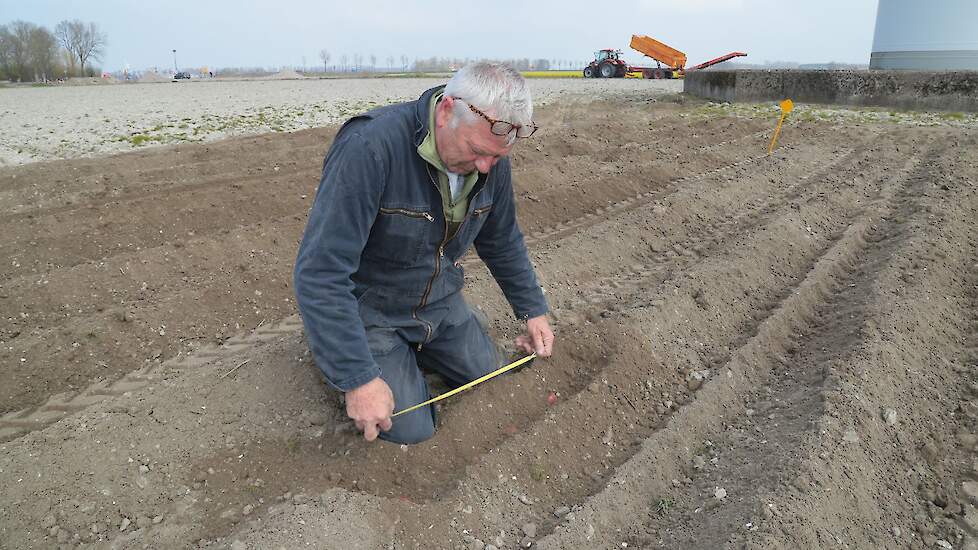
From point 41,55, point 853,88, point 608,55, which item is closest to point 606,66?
point 608,55

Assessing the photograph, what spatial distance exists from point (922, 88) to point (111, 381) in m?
15.3

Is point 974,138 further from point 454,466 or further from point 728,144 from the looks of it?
point 454,466

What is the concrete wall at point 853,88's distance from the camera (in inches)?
504

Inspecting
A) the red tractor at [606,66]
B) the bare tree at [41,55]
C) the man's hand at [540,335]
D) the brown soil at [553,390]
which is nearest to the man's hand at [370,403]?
the brown soil at [553,390]

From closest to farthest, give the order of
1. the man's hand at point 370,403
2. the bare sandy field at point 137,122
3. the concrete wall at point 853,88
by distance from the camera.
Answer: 1. the man's hand at point 370,403
2. the bare sandy field at point 137,122
3. the concrete wall at point 853,88

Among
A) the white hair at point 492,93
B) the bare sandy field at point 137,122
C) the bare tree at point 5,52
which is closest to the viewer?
the white hair at point 492,93

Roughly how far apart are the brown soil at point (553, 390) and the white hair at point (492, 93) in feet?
4.63

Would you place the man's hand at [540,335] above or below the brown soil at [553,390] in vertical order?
above

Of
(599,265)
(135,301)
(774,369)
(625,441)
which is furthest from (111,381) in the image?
(774,369)

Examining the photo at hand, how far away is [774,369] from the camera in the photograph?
354 cm

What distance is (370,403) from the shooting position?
2297 mm

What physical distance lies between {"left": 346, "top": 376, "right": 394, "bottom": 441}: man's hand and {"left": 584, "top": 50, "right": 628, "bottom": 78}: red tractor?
3287 cm

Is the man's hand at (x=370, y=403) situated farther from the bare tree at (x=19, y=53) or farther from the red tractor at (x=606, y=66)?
the bare tree at (x=19, y=53)

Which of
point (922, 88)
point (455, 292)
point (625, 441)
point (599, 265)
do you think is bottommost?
point (625, 441)
